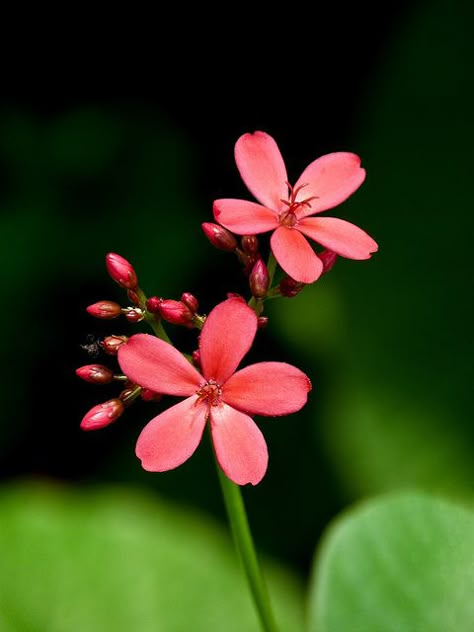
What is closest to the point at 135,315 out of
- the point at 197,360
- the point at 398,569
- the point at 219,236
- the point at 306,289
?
the point at 197,360

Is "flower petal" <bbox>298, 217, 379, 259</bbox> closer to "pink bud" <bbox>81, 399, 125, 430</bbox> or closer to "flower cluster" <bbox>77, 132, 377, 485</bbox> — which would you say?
"flower cluster" <bbox>77, 132, 377, 485</bbox>

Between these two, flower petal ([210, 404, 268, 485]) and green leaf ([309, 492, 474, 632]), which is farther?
green leaf ([309, 492, 474, 632])

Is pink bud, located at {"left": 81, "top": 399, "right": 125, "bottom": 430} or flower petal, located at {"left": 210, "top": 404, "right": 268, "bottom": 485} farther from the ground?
flower petal, located at {"left": 210, "top": 404, "right": 268, "bottom": 485}

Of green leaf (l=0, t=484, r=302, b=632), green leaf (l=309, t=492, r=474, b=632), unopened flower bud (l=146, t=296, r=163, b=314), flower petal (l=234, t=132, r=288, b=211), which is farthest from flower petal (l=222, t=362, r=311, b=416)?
green leaf (l=0, t=484, r=302, b=632)

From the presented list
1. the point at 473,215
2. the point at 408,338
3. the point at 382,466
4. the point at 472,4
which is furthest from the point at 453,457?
the point at 472,4

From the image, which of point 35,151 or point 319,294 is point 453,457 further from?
point 35,151

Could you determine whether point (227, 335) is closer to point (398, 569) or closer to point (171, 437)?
point (171, 437)

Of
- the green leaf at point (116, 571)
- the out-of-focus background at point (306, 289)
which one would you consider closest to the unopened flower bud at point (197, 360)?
the green leaf at point (116, 571)
